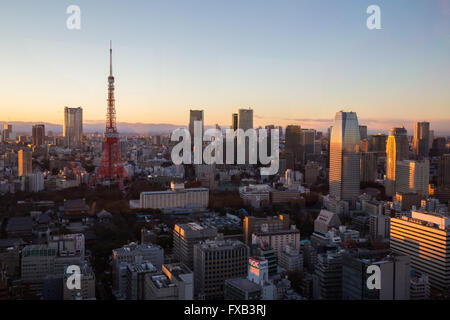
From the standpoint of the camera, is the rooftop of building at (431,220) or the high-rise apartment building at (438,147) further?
the high-rise apartment building at (438,147)

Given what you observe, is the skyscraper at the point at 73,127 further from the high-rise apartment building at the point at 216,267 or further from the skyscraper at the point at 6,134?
the high-rise apartment building at the point at 216,267

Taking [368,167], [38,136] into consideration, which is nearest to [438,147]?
[368,167]

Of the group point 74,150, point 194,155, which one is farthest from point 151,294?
point 74,150

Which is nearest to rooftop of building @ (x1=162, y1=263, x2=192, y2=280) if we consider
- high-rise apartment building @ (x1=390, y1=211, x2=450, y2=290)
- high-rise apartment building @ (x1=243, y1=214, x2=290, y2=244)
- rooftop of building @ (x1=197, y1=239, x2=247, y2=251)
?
rooftop of building @ (x1=197, y1=239, x2=247, y2=251)

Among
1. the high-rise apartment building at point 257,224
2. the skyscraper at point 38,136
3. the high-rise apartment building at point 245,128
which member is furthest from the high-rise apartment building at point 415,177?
the skyscraper at point 38,136

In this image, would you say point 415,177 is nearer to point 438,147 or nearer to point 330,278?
point 438,147
